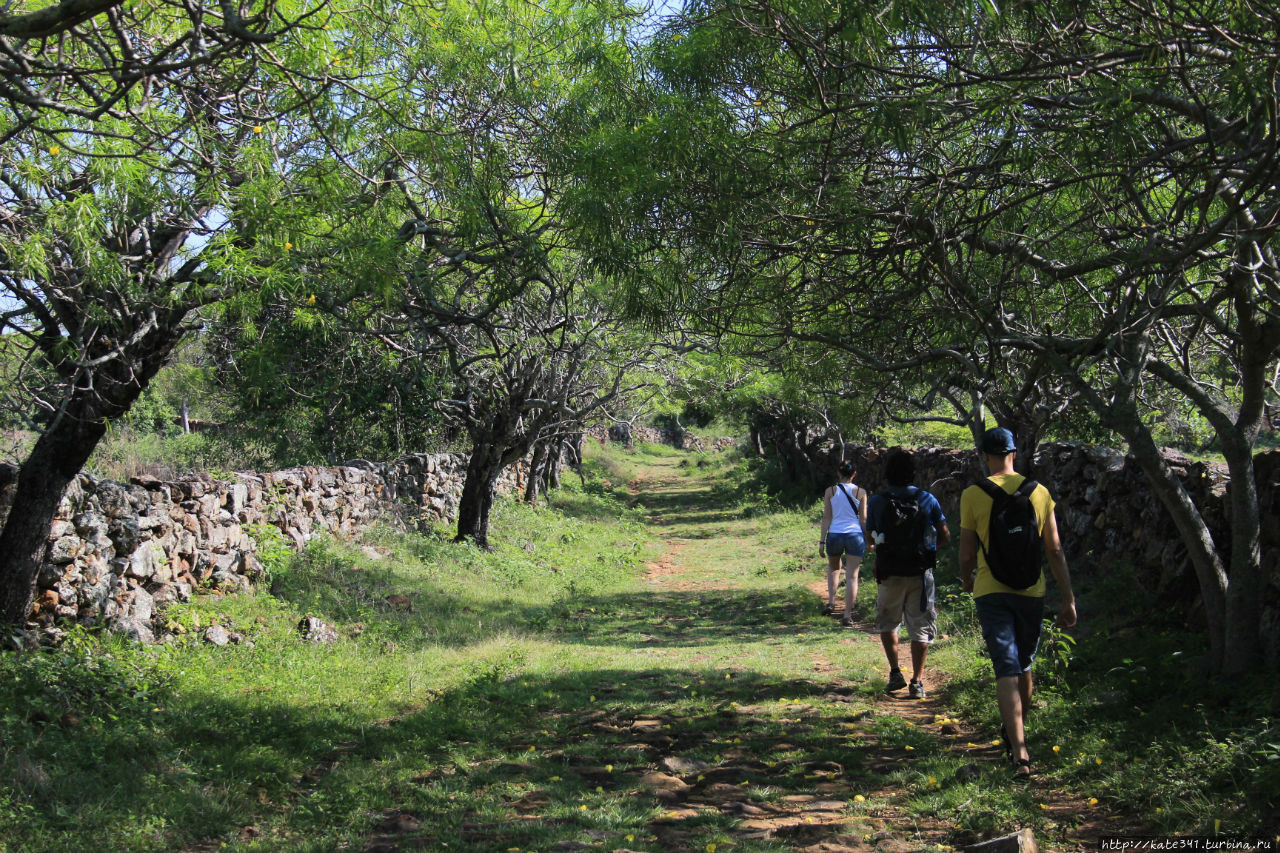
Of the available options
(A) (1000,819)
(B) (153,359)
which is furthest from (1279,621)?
(B) (153,359)

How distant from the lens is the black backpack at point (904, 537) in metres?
6.38

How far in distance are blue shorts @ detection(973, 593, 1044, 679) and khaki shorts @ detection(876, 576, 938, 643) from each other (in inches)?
58.6

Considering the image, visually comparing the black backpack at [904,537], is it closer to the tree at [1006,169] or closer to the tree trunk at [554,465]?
the tree at [1006,169]

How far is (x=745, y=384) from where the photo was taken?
2244 centimetres

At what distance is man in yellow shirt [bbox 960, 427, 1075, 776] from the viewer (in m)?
4.77

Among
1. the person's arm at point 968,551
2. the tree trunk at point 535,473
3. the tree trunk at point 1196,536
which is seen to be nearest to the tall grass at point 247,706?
the person's arm at point 968,551

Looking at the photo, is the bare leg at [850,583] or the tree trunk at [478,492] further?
the tree trunk at [478,492]

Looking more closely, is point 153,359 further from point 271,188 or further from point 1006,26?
point 1006,26

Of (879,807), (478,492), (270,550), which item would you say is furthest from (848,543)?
(478,492)

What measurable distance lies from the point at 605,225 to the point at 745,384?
17.2 m

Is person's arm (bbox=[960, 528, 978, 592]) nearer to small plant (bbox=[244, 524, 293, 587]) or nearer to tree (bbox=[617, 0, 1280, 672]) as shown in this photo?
tree (bbox=[617, 0, 1280, 672])

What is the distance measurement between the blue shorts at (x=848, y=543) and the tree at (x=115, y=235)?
6.23 metres

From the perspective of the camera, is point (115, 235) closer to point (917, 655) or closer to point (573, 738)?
point (573, 738)

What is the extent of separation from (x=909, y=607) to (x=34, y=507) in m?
6.36
